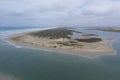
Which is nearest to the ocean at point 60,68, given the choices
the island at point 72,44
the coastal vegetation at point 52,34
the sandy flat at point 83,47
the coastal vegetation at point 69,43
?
the sandy flat at point 83,47

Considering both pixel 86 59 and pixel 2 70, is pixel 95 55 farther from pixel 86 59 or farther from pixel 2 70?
pixel 2 70

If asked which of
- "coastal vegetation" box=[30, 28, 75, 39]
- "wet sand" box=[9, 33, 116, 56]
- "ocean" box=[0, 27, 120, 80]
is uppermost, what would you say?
"coastal vegetation" box=[30, 28, 75, 39]

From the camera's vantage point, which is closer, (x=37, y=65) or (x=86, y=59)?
(x=37, y=65)

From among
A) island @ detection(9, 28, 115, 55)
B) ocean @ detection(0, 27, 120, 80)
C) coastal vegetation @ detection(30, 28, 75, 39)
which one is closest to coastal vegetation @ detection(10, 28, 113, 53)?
island @ detection(9, 28, 115, 55)

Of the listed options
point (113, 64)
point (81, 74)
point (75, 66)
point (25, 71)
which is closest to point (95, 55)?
point (113, 64)

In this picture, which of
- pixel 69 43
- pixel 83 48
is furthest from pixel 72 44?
pixel 83 48

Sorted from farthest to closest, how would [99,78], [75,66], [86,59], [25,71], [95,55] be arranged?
[95,55] < [86,59] < [75,66] < [25,71] < [99,78]

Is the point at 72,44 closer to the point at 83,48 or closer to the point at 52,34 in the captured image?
the point at 83,48

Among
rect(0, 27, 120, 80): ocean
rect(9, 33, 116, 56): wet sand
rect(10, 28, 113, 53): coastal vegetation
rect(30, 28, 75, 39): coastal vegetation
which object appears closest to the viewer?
rect(0, 27, 120, 80): ocean

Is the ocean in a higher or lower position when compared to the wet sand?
lower

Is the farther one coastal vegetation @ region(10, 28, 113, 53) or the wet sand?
coastal vegetation @ region(10, 28, 113, 53)

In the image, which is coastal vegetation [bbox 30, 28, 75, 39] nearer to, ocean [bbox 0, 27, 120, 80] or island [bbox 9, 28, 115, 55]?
island [bbox 9, 28, 115, 55]
